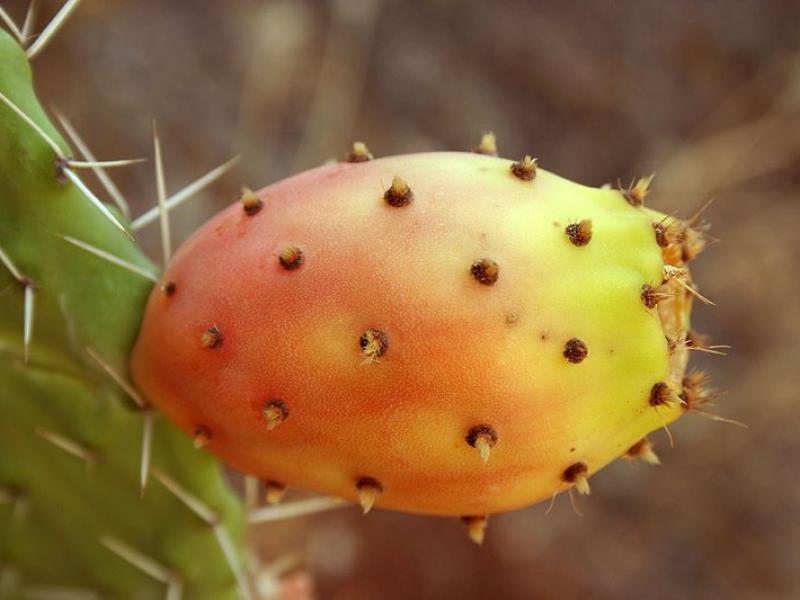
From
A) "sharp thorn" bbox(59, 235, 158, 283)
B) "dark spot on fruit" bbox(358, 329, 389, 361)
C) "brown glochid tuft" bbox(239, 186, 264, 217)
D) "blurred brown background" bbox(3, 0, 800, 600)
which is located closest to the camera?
"dark spot on fruit" bbox(358, 329, 389, 361)

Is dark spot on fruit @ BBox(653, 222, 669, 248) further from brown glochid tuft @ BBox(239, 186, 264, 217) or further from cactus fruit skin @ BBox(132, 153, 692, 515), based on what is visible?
brown glochid tuft @ BBox(239, 186, 264, 217)

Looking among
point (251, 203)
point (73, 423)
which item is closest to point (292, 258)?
point (251, 203)

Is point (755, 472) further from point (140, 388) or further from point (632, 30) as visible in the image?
point (140, 388)

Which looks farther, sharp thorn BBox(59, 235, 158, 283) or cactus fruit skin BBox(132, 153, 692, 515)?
sharp thorn BBox(59, 235, 158, 283)

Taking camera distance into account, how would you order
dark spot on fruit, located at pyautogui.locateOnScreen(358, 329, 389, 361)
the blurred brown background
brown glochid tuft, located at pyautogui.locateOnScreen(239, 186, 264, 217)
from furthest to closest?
the blurred brown background, brown glochid tuft, located at pyautogui.locateOnScreen(239, 186, 264, 217), dark spot on fruit, located at pyautogui.locateOnScreen(358, 329, 389, 361)

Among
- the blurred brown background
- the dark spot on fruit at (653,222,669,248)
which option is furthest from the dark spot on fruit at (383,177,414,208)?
the blurred brown background

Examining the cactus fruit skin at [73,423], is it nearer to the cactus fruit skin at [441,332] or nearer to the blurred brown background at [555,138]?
the cactus fruit skin at [441,332]

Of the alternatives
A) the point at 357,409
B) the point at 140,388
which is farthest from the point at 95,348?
the point at 357,409

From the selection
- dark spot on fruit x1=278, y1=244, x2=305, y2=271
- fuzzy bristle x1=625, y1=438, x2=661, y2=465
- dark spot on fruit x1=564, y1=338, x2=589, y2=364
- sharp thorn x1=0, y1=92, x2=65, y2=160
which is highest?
sharp thorn x1=0, y1=92, x2=65, y2=160
